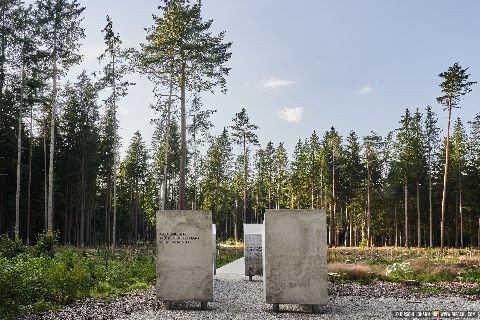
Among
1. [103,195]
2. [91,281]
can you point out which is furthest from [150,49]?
[103,195]

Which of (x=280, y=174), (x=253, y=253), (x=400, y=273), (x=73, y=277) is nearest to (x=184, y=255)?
(x=73, y=277)

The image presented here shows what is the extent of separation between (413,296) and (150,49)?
1943 cm

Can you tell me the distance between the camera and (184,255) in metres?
10.9

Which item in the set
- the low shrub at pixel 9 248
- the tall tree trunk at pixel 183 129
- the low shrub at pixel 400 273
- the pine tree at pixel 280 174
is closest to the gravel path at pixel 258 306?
the low shrub at pixel 400 273

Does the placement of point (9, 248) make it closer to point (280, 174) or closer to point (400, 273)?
point (400, 273)

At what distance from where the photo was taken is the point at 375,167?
59156mm

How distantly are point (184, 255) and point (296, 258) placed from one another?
8.84 feet

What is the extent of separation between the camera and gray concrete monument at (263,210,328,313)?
1025cm

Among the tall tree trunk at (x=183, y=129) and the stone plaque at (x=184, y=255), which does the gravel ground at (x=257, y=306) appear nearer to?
the stone plaque at (x=184, y=255)

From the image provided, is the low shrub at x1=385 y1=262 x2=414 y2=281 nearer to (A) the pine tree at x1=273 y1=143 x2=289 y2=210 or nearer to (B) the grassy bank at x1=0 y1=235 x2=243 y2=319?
(B) the grassy bank at x1=0 y1=235 x2=243 y2=319

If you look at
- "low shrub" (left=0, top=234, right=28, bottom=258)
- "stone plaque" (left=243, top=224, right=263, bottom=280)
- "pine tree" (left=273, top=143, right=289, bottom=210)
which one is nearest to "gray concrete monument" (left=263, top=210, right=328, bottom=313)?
"stone plaque" (left=243, top=224, right=263, bottom=280)

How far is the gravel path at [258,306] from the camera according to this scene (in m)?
9.41

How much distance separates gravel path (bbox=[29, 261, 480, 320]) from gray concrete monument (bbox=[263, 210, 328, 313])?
46 centimetres

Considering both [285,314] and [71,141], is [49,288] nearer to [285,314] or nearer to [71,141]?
[285,314]
